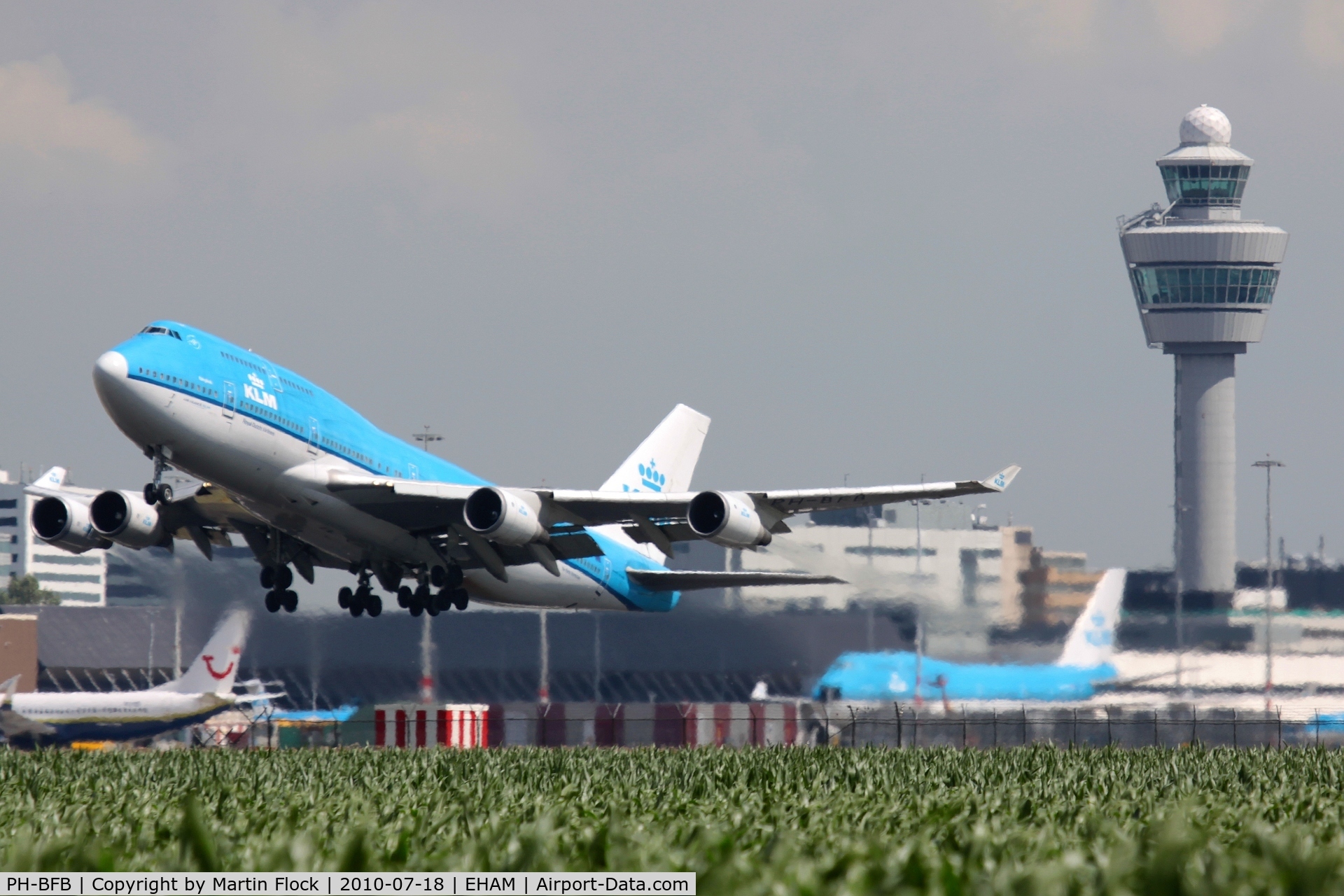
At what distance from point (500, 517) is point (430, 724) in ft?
59.4

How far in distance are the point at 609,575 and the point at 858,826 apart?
26327 mm

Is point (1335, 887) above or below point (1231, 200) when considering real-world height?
below

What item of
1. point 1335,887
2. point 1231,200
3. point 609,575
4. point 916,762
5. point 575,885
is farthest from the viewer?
point 1231,200

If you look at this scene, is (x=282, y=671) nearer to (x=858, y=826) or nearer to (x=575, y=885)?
(x=858, y=826)

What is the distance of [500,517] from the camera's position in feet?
119

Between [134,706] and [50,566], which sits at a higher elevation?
[50,566]

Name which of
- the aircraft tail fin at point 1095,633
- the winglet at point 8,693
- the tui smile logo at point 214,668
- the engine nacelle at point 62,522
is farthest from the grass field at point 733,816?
the winglet at point 8,693

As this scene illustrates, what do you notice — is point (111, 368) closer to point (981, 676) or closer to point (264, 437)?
point (264, 437)

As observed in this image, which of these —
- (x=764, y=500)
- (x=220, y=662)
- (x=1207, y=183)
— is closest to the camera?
(x=764, y=500)

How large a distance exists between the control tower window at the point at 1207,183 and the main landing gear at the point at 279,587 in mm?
121727

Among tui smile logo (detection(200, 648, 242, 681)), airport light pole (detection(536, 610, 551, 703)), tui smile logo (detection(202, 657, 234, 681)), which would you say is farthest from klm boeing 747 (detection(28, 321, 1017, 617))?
tui smile logo (detection(202, 657, 234, 681))

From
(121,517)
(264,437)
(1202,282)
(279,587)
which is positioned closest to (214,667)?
(279,587)

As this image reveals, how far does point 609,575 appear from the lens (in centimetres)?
4459

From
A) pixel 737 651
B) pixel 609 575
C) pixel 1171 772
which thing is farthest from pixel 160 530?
pixel 1171 772
